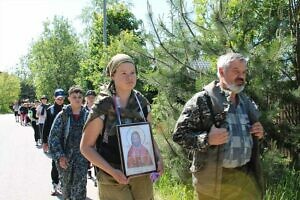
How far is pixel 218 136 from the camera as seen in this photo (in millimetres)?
3172

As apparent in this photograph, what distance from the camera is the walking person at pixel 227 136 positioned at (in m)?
3.29

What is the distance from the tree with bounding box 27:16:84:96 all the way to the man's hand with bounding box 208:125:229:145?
45455mm

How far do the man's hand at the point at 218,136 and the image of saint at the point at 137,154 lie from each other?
464 mm

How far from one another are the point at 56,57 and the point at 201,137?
47593mm

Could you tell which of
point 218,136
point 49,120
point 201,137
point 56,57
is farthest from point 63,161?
point 56,57

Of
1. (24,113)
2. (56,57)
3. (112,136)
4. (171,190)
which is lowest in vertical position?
→ (171,190)

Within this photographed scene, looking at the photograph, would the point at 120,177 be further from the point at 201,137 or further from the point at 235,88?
the point at 235,88

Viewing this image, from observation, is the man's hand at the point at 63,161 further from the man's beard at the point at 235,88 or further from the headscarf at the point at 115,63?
the man's beard at the point at 235,88

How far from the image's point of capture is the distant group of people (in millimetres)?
3291

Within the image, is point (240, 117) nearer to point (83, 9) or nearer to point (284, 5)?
point (284, 5)

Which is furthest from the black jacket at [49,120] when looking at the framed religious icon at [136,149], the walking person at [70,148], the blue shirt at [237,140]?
the blue shirt at [237,140]

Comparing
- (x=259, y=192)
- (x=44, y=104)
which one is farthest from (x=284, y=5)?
(x=44, y=104)

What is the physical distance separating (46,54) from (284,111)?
151 feet

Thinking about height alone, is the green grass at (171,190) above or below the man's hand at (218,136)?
below
